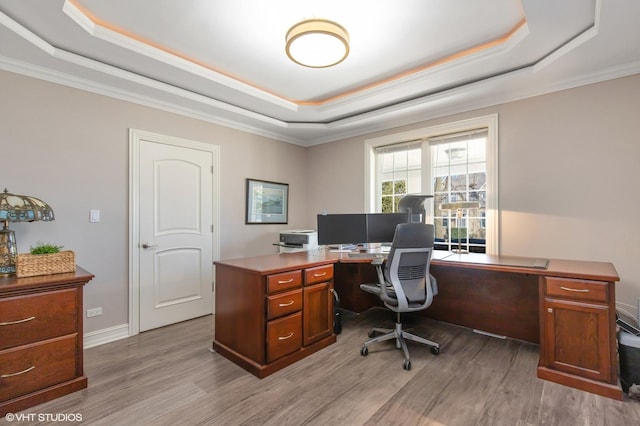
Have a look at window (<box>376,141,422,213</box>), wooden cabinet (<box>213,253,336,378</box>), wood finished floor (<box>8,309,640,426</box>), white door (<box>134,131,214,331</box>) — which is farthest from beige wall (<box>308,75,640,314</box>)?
white door (<box>134,131,214,331</box>)

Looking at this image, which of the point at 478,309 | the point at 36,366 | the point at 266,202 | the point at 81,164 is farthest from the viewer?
the point at 266,202

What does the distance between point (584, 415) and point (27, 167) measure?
4.37 m

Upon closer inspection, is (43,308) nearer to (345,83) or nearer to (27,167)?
(27,167)

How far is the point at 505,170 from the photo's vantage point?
3.14 metres

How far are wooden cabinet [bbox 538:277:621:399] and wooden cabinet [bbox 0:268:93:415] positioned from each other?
3.28m

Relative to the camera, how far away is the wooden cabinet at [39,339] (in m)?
1.80

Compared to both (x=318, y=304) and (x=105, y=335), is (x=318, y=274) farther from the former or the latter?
(x=105, y=335)

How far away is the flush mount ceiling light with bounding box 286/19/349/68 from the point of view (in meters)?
2.01

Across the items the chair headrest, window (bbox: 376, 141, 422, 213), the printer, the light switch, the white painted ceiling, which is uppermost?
the white painted ceiling

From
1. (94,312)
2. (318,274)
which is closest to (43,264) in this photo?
(94,312)

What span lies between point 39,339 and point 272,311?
1.48 metres

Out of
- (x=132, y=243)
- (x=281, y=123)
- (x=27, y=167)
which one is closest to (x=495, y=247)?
(x=281, y=123)

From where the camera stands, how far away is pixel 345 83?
3230 millimetres

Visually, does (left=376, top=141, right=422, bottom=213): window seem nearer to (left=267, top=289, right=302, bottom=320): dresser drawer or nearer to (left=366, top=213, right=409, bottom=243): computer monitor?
(left=366, top=213, right=409, bottom=243): computer monitor
